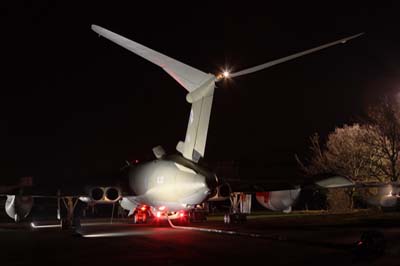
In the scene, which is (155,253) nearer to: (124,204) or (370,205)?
(124,204)

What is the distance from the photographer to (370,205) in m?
45.7

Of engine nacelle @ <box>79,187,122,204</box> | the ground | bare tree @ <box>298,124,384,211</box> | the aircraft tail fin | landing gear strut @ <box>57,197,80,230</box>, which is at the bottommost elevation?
the ground

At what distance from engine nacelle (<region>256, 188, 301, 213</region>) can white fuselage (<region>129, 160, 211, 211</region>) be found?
8455mm

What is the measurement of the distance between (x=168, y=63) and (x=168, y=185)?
228 inches

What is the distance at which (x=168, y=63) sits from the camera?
2083 cm

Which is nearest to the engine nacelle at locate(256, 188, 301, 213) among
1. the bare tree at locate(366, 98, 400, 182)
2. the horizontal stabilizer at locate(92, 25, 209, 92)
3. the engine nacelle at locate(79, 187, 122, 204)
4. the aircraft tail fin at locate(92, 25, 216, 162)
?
the engine nacelle at locate(79, 187, 122, 204)

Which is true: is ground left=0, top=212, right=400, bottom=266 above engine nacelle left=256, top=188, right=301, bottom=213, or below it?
below

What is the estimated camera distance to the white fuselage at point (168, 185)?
22141 millimetres

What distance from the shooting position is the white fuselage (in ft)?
72.6

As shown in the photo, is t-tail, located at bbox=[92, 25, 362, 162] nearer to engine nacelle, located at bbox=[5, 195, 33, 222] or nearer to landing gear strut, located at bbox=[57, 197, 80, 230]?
landing gear strut, located at bbox=[57, 197, 80, 230]

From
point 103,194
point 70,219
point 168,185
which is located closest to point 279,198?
point 168,185

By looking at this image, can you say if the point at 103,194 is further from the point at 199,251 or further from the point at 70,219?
the point at 199,251

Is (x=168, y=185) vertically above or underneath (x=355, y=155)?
underneath

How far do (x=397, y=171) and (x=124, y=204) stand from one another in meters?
24.7
